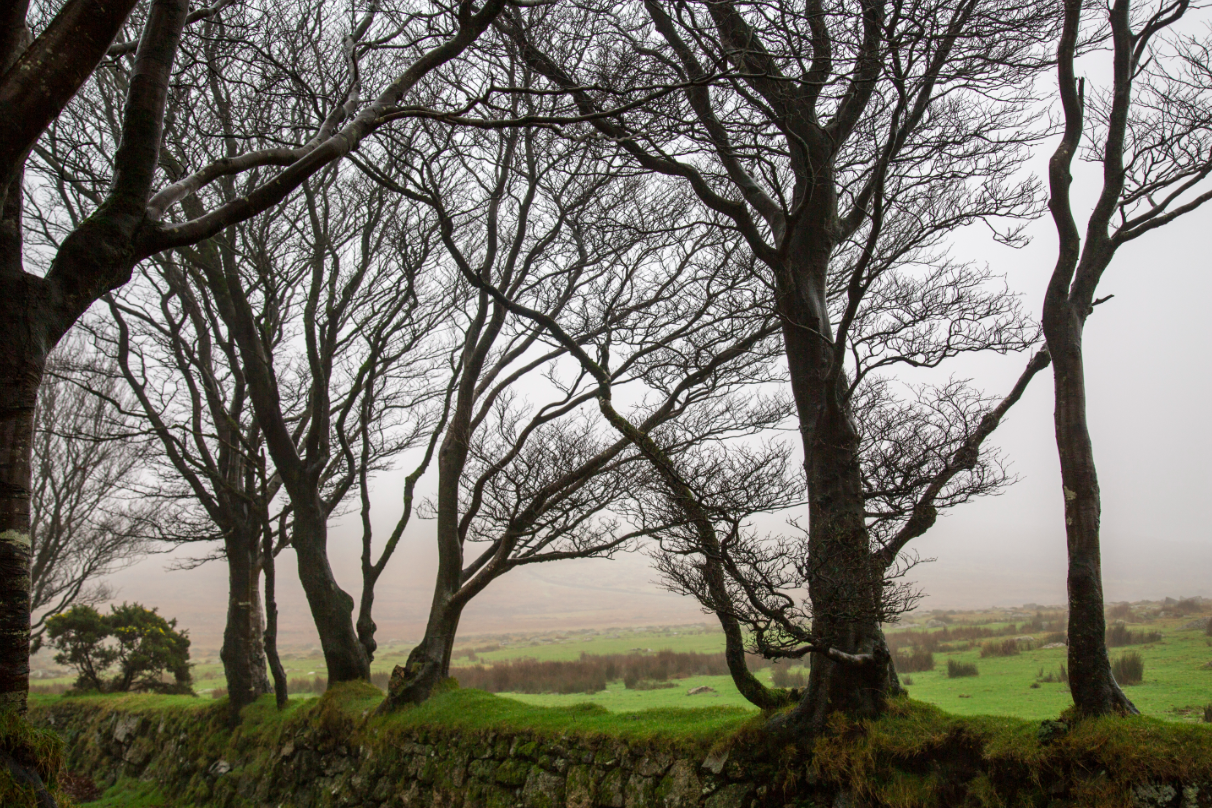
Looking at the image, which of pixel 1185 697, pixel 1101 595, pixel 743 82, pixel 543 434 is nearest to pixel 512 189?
pixel 543 434

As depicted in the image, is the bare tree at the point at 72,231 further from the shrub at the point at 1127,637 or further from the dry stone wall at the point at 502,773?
the shrub at the point at 1127,637

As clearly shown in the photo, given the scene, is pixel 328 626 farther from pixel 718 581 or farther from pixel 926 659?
pixel 926 659

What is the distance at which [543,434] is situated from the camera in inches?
303

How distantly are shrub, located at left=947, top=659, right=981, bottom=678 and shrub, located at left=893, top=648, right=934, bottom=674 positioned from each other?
29.1 inches

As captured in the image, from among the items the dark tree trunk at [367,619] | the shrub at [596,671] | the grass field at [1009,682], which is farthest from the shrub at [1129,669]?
the dark tree trunk at [367,619]

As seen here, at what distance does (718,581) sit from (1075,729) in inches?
85.7

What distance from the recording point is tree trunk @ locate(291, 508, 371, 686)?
29.1 ft

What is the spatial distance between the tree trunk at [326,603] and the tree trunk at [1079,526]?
26.0ft

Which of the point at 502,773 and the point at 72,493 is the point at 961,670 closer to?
the point at 502,773

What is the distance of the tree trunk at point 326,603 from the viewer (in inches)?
349

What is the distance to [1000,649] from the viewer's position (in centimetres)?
779

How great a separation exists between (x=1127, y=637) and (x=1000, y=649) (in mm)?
1224

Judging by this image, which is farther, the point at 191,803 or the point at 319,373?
the point at 191,803

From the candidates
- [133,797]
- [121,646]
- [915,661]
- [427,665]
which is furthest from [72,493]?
[915,661]
